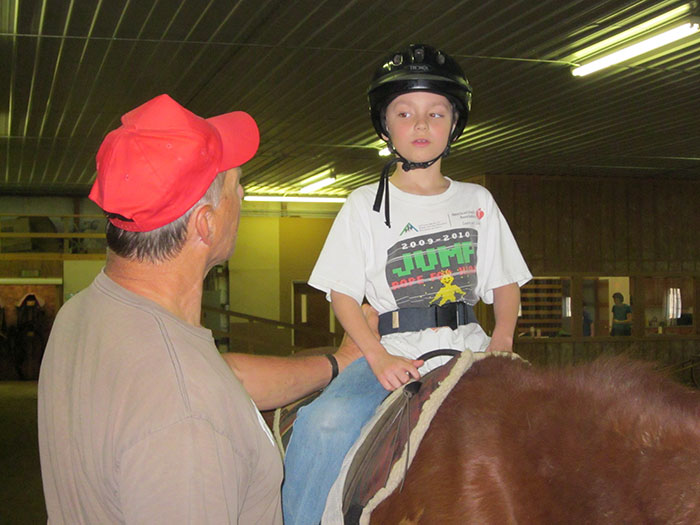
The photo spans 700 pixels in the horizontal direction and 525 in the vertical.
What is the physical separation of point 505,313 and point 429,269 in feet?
0.99

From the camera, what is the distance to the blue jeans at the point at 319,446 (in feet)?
6.25

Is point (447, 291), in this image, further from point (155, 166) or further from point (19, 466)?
point (19, 466)

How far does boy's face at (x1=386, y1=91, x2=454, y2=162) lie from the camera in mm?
2336

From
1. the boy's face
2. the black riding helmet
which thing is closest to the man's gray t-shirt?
the black riding helmet

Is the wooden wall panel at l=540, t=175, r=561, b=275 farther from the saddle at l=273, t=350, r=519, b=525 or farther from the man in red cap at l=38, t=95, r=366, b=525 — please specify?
the man in red cap at l=38, t=95, r=366, b=525

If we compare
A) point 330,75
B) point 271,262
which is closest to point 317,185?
point 271,262

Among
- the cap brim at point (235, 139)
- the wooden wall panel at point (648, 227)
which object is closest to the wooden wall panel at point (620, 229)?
the wooden wall panel at point (648, 227)

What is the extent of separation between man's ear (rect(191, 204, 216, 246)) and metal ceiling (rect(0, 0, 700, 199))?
4.78 meters

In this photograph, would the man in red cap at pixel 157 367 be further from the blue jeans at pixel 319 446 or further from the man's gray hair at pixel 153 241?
the blue jeans at pixel 319 446

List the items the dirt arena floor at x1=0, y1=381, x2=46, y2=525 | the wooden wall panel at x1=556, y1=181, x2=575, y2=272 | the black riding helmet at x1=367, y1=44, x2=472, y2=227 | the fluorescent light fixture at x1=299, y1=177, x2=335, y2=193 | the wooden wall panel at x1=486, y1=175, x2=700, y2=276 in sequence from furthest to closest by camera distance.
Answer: the fluorescent light fixture at x1=299, y1=177, x2=335, y2=193 → the wooden wall panel at x1=556, y1=181, x2=575, y2=272 → the wooden wall panel at x1=486, y1=175, x2=700, y2=276 → the dirt arena floor at x1=0, y1=381, x2=46, y2=525 → the black riding helmet at x1=367, y1=44, x2=472, y2=227

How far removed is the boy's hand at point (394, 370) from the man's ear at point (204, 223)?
2.89ft

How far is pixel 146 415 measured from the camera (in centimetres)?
97

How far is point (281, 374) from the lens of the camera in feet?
6.79

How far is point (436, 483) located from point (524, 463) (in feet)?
0.68
